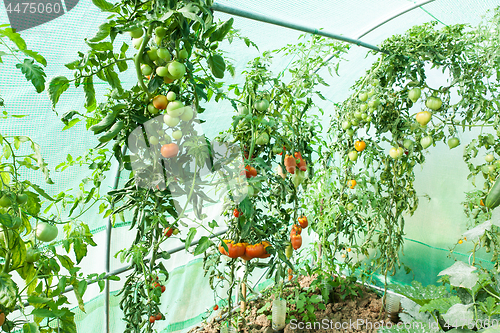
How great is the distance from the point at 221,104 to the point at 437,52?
1430 mm

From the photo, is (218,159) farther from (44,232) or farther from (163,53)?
(44,232)

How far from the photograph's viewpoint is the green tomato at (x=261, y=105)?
1.28 meters

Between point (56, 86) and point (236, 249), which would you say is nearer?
point (56, 86)

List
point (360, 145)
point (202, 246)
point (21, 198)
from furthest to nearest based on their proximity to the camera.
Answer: point (360, 145), point (202, 246), point (21, 198)

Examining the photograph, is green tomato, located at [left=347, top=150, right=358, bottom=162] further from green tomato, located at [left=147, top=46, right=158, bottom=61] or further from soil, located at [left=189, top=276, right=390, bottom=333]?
green tomato, located at [left=147, top=46, right=158, bottom=61]

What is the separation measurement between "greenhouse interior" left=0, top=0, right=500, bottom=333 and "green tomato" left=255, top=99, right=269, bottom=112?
1cm

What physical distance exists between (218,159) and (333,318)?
5.89 feet

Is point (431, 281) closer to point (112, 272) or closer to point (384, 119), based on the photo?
point (384, 119)

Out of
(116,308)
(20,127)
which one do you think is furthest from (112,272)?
(20,127)

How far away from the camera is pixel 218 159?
3.83ft

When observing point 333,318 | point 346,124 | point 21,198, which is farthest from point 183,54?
point 333,318

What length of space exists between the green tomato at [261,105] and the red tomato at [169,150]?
0.46 m

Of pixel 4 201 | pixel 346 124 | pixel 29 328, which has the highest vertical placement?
pixel 346 124

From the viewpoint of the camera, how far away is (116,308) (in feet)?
5.99
